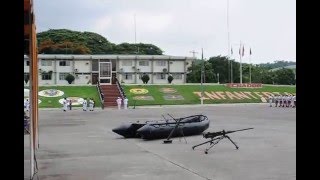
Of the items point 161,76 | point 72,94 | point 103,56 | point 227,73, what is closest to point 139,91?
point 72,94

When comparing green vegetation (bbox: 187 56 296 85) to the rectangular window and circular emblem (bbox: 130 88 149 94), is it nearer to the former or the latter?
the rectangular window

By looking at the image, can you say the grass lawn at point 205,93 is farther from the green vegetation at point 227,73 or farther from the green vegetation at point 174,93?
the green vegetation at point 227,73

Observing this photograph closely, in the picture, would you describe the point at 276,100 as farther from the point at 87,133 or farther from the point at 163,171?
the point at 163,171

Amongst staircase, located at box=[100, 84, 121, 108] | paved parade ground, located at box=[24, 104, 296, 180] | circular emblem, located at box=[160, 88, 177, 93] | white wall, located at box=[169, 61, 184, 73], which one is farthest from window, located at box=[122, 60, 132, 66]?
paved parade ground, located at box=[24, 104, 296, 180]

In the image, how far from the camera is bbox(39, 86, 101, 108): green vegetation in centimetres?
4212

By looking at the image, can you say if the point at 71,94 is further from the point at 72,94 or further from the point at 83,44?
the point at 83,44

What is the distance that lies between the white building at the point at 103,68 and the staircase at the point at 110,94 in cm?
1427

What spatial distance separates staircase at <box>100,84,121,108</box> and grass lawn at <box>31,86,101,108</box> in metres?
0.76

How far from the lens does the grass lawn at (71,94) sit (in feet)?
138

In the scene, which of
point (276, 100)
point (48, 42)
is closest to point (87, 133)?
point (276, 100)

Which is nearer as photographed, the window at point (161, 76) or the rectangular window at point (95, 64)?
the rectangular window at point (95, 64)

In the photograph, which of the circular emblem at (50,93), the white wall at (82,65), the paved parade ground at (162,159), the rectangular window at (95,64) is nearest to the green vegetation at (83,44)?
the white wall at (82,65)

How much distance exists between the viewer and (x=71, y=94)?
46.1 m
